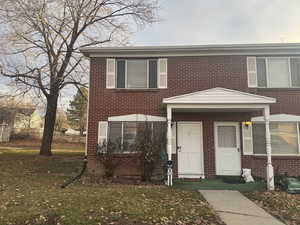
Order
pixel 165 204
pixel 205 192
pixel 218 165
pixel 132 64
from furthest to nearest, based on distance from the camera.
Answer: pixel 132 64
pixel 218 165
pixel 205 192
pixel 165 204

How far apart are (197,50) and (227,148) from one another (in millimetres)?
4425

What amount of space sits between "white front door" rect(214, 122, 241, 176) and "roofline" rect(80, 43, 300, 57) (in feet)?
10.4

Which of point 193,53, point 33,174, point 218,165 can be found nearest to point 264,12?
point 193,53

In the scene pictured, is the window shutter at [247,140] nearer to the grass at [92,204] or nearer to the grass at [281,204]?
the grass at [281,204]

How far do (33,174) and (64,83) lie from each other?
23.6 feet

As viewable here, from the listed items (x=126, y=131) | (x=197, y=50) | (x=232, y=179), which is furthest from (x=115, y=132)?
(x=232, y=179)

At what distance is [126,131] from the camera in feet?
34.0

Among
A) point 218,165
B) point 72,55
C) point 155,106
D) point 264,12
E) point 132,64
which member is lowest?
point 218,165

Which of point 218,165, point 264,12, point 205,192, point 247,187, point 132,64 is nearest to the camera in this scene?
point 205,192

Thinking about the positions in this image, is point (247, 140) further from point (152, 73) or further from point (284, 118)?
point (152, 73)

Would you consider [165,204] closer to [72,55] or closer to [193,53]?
[193,53]

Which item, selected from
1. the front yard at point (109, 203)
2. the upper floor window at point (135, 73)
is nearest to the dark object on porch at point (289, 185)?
the front yard at point (109, 203)

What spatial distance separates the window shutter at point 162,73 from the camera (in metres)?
10.5

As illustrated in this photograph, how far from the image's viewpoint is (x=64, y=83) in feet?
51.8
